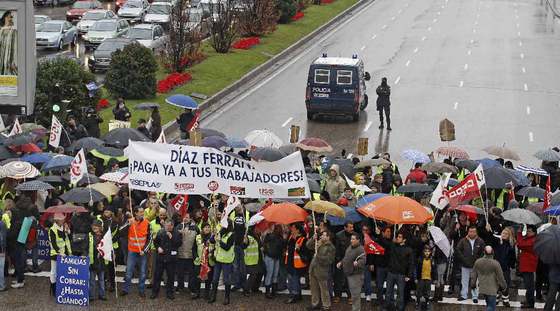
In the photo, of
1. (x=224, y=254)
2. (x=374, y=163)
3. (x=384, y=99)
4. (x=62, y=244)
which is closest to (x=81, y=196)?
(x=62, y=244)

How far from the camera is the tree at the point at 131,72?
3659 centimetres

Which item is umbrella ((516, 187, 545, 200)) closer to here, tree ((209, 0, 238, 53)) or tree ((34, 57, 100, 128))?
tree ((34, 57, 100, 128))

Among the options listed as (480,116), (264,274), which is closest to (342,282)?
(264,274)

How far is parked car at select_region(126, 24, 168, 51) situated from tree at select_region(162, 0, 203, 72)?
9.28ft

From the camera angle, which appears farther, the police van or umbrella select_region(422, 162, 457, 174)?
the police van

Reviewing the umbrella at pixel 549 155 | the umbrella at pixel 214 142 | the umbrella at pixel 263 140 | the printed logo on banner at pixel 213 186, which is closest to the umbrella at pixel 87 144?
the umbrella at pixel 214 142

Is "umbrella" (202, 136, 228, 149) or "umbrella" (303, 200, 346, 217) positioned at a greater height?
"umbrella" (303, 200, 346, 217)

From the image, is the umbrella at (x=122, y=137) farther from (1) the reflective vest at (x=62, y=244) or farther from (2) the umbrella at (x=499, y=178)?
(2) the umbrella at (x=499, y=178)

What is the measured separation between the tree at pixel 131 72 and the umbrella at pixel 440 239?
19.7 m

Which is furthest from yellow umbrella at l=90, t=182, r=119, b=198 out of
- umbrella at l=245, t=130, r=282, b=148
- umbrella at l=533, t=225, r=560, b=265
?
umbrella at l=533, t=225, r=560, b=265

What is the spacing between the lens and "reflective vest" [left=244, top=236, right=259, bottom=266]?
19172mm

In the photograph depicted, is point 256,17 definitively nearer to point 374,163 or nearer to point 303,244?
point 374,163

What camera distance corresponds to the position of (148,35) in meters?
46.9

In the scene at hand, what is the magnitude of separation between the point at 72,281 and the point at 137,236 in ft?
4.56
